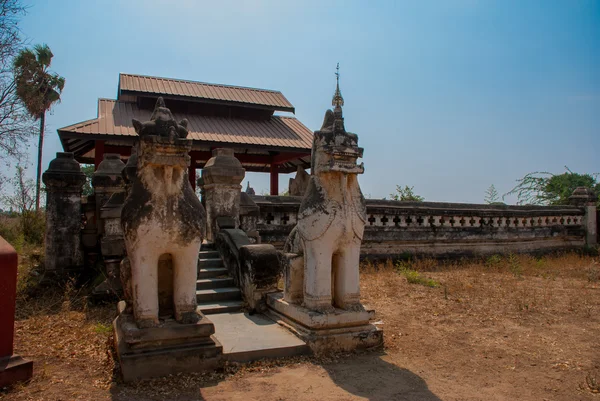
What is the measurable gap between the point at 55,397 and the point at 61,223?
4973mm

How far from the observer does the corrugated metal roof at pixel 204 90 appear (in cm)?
1616

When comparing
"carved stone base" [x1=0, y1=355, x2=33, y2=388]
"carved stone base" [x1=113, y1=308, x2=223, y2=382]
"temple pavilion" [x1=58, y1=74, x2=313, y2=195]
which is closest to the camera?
"carved stone base" [x1=0, y1=355, x2=33, y2=388]

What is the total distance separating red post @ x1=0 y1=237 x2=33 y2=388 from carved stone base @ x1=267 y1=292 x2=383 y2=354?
251cm

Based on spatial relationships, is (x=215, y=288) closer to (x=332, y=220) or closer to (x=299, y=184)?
(x=332, y=220)

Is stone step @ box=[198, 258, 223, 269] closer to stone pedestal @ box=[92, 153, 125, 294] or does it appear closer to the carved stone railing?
stone pedestal @ box=[92, 153, 125, 294]

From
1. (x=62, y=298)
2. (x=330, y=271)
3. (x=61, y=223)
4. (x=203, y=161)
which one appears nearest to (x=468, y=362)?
(x=330, y=271)

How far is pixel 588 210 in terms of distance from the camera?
13148 mm

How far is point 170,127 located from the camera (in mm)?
4238

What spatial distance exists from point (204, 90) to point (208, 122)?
1729 mm

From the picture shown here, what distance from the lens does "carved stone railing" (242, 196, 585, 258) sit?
922 centimetres

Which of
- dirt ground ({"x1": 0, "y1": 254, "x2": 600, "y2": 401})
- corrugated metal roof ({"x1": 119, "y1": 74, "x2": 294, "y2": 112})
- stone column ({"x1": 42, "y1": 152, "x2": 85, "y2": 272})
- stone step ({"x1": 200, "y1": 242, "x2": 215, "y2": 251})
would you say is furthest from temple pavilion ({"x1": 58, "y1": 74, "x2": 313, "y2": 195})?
dirt ground ({"x1": 0, "y1": 254, "x2": 600, "y2": 401})

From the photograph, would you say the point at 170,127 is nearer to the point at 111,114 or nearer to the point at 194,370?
the point at 194,370

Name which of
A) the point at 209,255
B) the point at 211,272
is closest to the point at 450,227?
the point at 209,255

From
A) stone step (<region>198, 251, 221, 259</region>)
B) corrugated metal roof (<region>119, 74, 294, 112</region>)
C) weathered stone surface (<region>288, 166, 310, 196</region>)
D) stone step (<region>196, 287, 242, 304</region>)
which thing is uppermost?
corrugated metal roof (<region>119, 74, 294, 112</region>)
